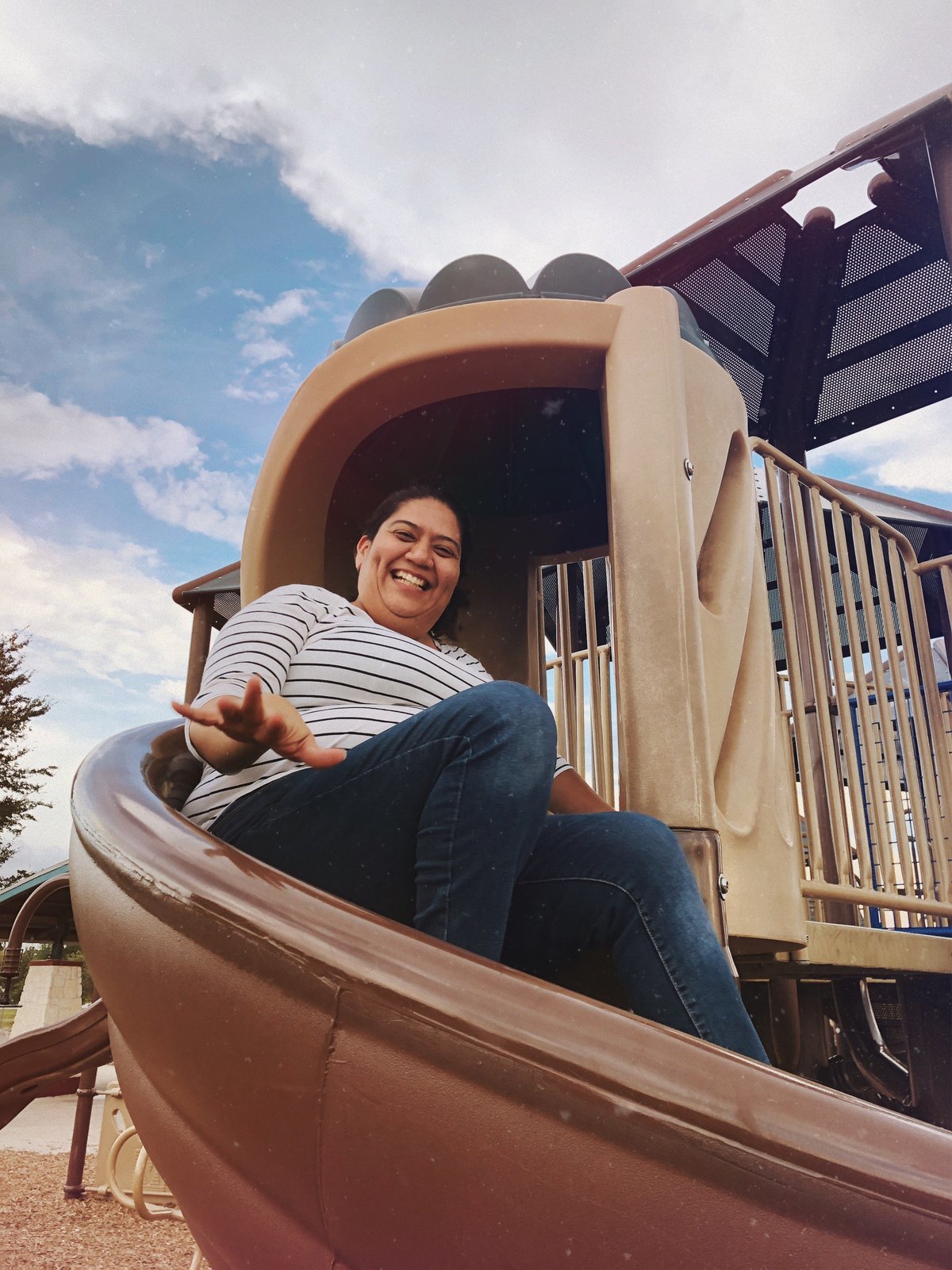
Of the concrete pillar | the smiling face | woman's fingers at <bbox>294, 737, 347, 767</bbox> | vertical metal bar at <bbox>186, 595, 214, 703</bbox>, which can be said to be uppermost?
vertical metal bar at <bbox>186, 595, 214, 703</bbox>

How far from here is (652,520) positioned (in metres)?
1.41

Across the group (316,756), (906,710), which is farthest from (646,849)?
(906,710)

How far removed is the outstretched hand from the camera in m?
0.93

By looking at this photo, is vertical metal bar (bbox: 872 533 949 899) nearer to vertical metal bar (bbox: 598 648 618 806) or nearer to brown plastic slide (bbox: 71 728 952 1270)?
vertical metal bar (bbox: 598 648 618 806)

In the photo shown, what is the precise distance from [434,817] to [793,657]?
4.29ft

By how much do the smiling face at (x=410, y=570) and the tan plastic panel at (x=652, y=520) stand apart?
258 mm

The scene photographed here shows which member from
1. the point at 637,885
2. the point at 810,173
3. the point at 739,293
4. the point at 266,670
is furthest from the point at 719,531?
the point at 739,293

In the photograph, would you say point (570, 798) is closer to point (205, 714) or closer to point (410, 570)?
point (410, 570)

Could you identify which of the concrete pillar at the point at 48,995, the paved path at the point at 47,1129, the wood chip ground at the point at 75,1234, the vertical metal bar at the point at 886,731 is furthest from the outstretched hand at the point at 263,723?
the concrete pillar at the point at 48,995

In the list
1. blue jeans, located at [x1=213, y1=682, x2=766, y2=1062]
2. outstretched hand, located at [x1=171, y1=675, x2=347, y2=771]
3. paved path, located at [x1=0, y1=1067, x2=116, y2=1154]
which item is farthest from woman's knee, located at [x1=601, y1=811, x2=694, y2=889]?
paved path, located at [x1=0, y1=1067, x2=116, y2=1154]

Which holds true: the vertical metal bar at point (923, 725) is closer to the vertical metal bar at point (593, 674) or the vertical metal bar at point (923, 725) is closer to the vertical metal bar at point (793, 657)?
the vertical metal bar at point (793, 657)

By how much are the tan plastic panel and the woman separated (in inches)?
9.1

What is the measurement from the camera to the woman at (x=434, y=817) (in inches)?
37.3

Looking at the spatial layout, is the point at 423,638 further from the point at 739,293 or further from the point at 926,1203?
the point at 739,293
